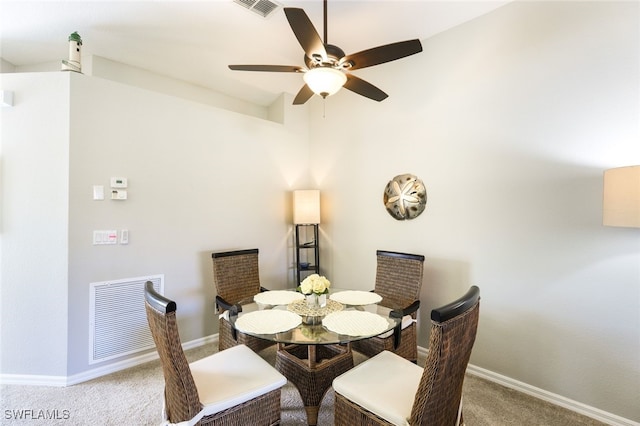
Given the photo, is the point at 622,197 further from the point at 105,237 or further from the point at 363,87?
the point at 105,237

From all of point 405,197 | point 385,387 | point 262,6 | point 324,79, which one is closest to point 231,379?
point 385,387

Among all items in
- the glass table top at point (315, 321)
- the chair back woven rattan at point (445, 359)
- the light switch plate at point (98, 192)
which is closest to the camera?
the chair back woven rattan at point (445, 359)

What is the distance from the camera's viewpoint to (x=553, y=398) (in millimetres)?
2064

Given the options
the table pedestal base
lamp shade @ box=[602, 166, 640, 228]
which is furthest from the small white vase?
lamp shade @ box=[602, 166, 640, 228]

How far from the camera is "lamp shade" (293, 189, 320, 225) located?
11.5 feet

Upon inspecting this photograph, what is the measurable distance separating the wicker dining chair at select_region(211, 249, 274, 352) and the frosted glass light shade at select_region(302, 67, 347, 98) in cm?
180

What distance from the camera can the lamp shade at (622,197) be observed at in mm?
1454

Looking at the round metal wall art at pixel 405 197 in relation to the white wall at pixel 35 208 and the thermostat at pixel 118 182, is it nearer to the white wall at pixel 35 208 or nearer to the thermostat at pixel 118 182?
the thermostat at pixel 118 182

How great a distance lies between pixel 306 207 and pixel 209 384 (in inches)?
89.9

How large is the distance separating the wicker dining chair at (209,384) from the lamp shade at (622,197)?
2.02 meters

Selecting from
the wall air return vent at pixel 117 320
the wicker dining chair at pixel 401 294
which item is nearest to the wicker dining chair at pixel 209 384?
the wicker dining chair at pixel 401 294

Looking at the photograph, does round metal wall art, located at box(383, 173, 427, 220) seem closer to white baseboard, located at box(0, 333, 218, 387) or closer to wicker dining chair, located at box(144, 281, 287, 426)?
wicker dining chair, located at box(144, 281, 287, 426)

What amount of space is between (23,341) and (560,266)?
4150 millimetres

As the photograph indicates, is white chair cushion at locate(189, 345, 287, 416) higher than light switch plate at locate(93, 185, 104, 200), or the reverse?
light switch plate at locate(93, 185, 104, 200)
